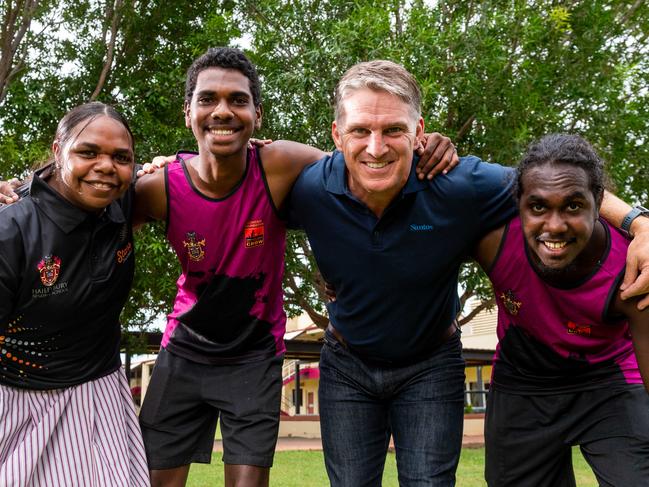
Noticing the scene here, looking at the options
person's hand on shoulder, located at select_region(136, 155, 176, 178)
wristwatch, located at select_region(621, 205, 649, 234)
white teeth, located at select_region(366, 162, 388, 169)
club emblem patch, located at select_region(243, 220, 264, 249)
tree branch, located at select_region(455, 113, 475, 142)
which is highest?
tree branch, located at select_region(455, 113, 475, 142)

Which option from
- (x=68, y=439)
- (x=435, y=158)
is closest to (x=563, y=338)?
(x=435, y=158)

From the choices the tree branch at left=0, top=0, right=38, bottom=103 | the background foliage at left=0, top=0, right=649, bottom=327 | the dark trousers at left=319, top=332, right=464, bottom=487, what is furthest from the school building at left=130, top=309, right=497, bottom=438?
the tree branch at left=0, top=0, right=38, bottom=103

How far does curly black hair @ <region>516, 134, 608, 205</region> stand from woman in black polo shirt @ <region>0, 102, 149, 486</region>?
1.84 metres

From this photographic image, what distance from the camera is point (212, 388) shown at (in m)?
3.74

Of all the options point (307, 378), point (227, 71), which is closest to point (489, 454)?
point (227, 71)

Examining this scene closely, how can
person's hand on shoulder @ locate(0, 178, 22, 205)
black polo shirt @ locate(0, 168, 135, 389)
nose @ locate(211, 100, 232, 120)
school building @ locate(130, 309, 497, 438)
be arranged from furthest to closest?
school building @ locate(130, 309, 497, 438) < nose @ locate(211, 100, 232, 120) < person's hand on shoulder @ locate(0, 178, 22, 205) < black polo shirt @ locate(0, 168, 135, 389)

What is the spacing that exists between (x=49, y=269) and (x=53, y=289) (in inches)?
3.6

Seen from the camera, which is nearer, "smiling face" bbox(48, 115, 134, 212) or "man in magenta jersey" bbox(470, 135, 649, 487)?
"man in magenta jersey" bbox(470, 135, 649, 487)

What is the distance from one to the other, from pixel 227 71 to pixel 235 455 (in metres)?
1.91

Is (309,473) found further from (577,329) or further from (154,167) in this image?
(577,329)

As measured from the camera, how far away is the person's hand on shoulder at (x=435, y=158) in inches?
133

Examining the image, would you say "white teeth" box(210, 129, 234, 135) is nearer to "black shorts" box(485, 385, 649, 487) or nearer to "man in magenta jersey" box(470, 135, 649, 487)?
"man in magenta jersey" box(470, 135, 649, 487)

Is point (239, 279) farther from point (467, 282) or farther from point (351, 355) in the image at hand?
point (467, 282)

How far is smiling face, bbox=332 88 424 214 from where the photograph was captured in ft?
10.7
